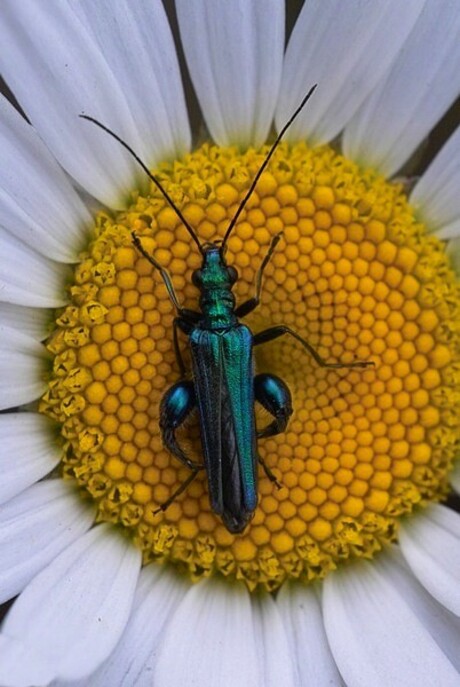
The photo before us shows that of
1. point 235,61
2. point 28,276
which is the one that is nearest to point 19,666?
point 28,276

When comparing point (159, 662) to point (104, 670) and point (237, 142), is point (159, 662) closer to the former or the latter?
point (104, 670)

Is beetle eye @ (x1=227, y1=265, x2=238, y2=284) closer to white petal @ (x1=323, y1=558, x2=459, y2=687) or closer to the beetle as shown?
the beetle

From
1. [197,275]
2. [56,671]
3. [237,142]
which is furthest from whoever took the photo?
[237,142]

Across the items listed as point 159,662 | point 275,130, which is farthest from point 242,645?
point 275,130

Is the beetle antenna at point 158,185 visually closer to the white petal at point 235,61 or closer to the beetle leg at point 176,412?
the white petal at point 235,61

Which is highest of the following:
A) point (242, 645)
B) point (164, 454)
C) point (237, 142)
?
point (237, 142)

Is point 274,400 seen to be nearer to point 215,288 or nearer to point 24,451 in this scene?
point 215,288

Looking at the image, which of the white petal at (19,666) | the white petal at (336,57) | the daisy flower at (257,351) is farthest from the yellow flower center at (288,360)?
the white petal at (19,666)
